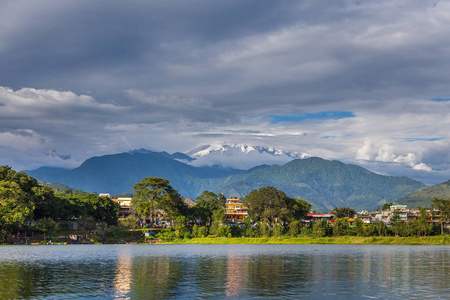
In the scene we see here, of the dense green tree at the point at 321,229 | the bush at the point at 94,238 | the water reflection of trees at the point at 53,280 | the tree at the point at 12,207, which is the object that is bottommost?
the bush at the point at 94,238

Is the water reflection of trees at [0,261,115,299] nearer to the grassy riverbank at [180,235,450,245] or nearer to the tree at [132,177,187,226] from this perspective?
the grassy riverbank at [180,235,450,245]

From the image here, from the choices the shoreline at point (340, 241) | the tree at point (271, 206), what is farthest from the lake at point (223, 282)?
the tree at point (271, 206)

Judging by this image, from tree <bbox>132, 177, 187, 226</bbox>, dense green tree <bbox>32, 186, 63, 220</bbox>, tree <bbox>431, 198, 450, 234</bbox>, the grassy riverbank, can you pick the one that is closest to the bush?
dense green tree <bbox>32, 186, 63, 220</bbox>

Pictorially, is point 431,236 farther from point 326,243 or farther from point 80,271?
point 80,271

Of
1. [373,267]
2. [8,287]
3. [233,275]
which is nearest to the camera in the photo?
[8,287]

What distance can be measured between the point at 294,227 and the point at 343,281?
103770mm

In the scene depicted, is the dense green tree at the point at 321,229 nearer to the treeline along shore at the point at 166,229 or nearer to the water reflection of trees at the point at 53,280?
the treeline along shore at the point at 166,229

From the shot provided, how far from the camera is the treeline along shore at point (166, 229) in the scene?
126 m

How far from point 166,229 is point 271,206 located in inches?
1436

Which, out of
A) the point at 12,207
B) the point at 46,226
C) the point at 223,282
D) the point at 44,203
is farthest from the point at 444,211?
the point at 223,282

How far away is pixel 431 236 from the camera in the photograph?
139 meters

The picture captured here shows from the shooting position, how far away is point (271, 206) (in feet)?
536

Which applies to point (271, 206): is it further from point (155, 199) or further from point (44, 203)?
point (44, 203)

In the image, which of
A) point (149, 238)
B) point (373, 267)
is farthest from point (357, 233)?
point (373, 267)
